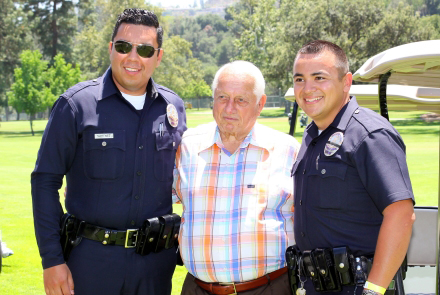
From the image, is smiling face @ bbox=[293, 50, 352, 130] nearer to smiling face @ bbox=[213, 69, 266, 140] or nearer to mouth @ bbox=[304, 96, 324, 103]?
mouth @ bbox=[304, 96, 324, 103]

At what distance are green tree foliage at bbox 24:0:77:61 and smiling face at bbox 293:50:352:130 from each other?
5565 cm

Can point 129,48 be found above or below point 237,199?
above

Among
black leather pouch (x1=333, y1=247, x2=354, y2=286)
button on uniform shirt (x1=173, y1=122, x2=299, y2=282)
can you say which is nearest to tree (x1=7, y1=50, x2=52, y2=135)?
button on uniform shirt (x1=173, y1=122, x2=299, y2=282)

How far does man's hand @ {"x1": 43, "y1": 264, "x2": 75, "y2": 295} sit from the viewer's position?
296 centimetres

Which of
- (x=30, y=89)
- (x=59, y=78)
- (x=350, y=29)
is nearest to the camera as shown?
(x=30, y=89)

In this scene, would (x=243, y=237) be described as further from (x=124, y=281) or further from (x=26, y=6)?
(x=26, y=6)

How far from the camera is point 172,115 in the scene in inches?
131

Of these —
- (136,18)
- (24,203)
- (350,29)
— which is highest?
(350,29)

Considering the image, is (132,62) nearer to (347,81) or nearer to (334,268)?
(347,81)

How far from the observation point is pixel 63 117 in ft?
9.89

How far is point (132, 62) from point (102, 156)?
0.59 meters

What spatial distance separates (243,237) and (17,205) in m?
9.10

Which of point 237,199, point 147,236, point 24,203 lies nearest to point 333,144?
point 237,199

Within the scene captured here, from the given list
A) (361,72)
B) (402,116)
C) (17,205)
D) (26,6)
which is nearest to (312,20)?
(402,116)
